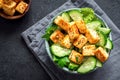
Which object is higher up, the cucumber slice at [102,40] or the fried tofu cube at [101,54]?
the cucumber slice at [102,40]

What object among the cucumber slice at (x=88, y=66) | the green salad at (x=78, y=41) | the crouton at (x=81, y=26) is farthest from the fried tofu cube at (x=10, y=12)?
the cucumber slice at (x=88, y=66)

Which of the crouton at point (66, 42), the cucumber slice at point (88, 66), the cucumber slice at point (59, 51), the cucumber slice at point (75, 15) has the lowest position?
the cucumber slice at point (88, 66)

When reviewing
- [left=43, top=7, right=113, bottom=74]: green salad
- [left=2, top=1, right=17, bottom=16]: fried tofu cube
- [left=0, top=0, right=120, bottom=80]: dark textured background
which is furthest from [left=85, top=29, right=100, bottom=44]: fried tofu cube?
[left=2, top=1, right=17, bottom=16]: fried tofu cube

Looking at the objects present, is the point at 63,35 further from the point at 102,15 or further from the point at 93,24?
the point at 102,15

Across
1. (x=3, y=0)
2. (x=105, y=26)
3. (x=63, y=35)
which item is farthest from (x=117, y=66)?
(x=3, y=0)

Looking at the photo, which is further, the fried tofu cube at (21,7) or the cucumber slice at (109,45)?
the fried tofu cube at (21,7)

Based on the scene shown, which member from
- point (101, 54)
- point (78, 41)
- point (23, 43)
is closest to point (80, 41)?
point (78, 41)

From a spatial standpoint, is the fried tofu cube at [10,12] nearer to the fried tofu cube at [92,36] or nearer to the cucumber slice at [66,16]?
the cucumber slice at [66,16]
